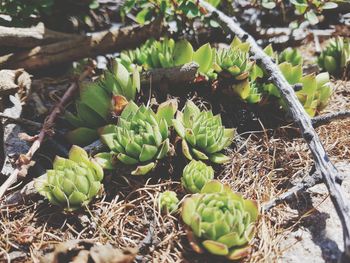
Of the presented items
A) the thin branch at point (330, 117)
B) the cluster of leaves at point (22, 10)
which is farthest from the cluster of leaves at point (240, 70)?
the cluster of leaves at point (22, 10)

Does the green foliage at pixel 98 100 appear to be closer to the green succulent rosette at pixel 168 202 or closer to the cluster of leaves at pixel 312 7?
the green succulent rosette at pixel 168 202

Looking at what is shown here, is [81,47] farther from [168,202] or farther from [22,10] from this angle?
[168,202]

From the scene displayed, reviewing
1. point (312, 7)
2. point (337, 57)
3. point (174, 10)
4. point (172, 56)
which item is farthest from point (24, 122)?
point (337, 57)

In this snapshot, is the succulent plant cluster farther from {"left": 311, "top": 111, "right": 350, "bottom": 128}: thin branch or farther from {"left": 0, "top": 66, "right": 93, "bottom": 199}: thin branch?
{"left": 311, "top": 111, "right": 350, "bottom": 128}: thin branch

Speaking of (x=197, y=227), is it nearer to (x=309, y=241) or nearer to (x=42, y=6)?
(x=309, y=241)

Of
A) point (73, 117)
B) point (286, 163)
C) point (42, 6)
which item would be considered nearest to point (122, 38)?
point (42, 6)
